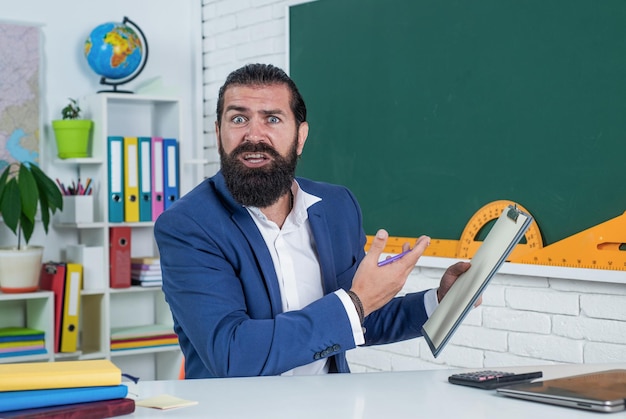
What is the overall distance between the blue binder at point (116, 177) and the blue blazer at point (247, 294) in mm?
1849

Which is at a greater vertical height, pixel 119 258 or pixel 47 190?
pixel 47 190

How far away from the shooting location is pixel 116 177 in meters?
3.87

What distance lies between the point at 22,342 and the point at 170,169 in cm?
99

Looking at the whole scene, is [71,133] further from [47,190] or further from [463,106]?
[463,106]

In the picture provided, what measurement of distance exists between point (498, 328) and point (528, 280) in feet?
0.72

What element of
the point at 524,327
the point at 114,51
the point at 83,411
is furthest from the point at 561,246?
the point at 114,51

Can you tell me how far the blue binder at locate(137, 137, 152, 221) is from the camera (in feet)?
12.9

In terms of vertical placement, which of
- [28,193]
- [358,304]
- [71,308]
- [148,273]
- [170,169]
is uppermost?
[170,169]

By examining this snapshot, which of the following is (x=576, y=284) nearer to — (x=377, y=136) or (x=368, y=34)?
(x=377, y=136)

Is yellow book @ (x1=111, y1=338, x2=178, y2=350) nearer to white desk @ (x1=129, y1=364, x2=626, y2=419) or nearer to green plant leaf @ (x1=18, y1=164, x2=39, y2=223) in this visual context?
green plant leaf @ (x1=18, y1=164, x2=39, y2=223)

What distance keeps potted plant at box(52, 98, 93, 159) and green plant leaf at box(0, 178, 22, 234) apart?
0.38 metres

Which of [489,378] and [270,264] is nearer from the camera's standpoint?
[489,378]

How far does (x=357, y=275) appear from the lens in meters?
1.75

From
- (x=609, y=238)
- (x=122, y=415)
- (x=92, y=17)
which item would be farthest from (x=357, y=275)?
(x=92, y=17)
